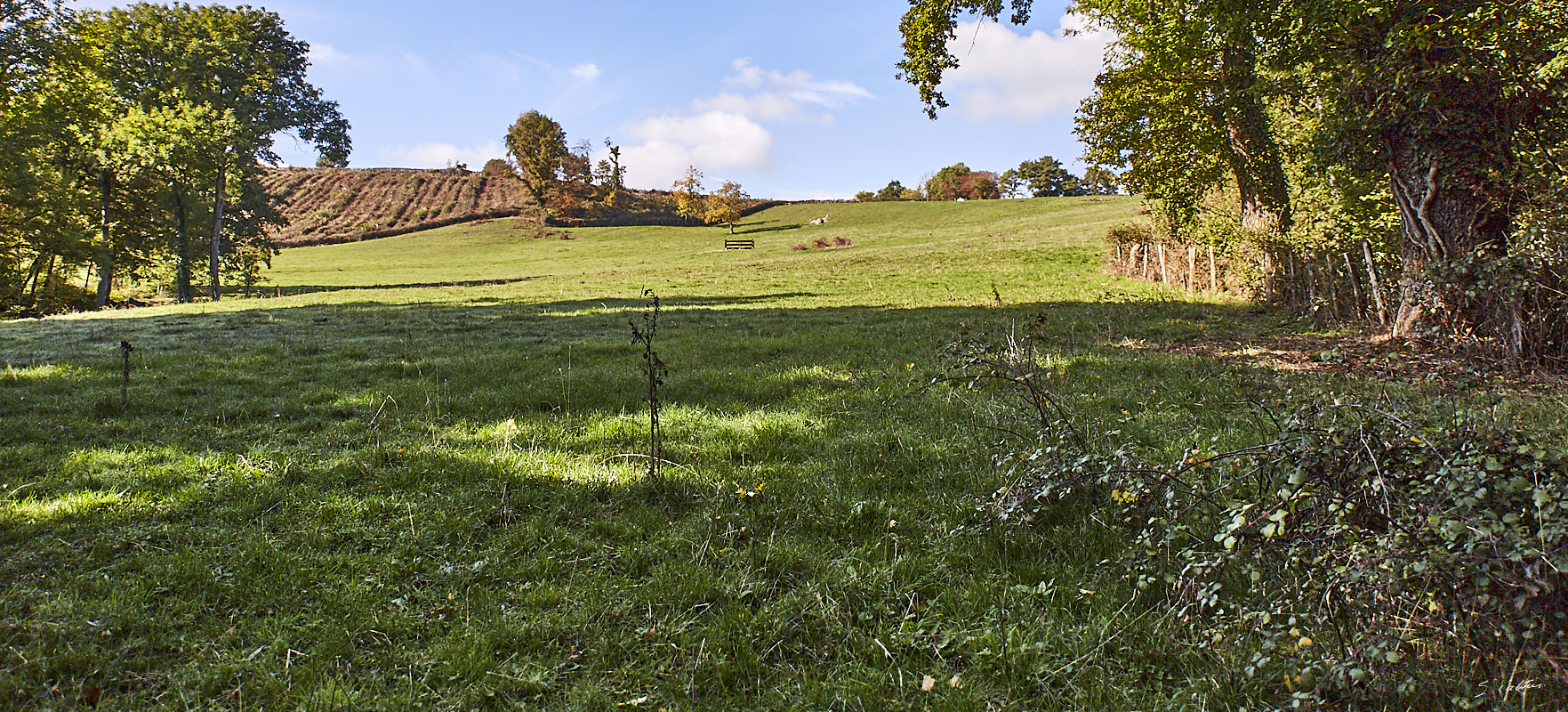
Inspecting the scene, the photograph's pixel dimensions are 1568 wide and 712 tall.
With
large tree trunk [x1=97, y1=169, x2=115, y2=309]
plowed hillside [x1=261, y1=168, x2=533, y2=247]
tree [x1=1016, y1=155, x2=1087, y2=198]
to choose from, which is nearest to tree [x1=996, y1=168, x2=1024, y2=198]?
tree [x1=1016, y1=155, x2=1087, y2=198]

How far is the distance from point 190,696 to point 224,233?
42.4 metres

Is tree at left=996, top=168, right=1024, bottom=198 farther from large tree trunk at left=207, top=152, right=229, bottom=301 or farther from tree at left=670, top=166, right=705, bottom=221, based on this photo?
large tree trunk at left=207, top=152, right=229, bottom=301

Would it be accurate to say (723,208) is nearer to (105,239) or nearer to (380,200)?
(380,200)

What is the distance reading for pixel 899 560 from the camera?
3.96m

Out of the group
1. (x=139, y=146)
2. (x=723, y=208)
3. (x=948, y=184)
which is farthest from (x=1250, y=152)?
(x=948, y=184)

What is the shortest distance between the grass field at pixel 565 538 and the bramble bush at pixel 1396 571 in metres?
0.30

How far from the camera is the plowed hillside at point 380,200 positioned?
238 ft

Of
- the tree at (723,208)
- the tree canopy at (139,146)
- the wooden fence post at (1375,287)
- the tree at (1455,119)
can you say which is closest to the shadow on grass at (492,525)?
the tree at (1455,119)

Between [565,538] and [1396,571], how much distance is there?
157 inches

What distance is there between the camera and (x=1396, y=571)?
2.44 meters

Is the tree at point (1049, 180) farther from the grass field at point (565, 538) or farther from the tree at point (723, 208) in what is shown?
the grass field at point (565, 538)

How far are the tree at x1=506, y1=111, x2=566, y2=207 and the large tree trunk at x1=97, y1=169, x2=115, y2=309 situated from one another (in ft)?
180

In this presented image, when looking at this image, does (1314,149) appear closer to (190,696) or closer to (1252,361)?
(1252,361)

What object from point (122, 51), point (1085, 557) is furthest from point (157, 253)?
point (1085, 557)
